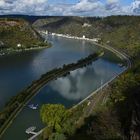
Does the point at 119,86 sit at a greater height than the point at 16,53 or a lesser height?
greater

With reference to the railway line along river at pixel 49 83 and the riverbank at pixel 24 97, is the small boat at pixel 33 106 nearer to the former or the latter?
the railway line along river at pixel 49 83

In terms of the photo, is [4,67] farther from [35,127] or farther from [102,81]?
[35,127]

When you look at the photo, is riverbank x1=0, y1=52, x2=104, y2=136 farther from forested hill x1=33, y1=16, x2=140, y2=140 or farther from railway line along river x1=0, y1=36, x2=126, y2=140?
forested hill x1=33, y1=16, x2=140, y2=140

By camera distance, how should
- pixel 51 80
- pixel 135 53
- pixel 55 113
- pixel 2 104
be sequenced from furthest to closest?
pixel 135 53
pixel 51 80
pixel 2 104
pixel 55 113

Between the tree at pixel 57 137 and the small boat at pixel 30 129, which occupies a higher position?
the tree at pixel 57 137

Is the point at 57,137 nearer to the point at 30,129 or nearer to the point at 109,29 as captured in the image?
the point at 30,129

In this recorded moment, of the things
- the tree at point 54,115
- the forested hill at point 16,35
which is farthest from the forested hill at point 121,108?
the forested hill at point 16,35

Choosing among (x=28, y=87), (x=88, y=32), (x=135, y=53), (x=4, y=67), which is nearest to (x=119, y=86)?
(x=28, y=87)
